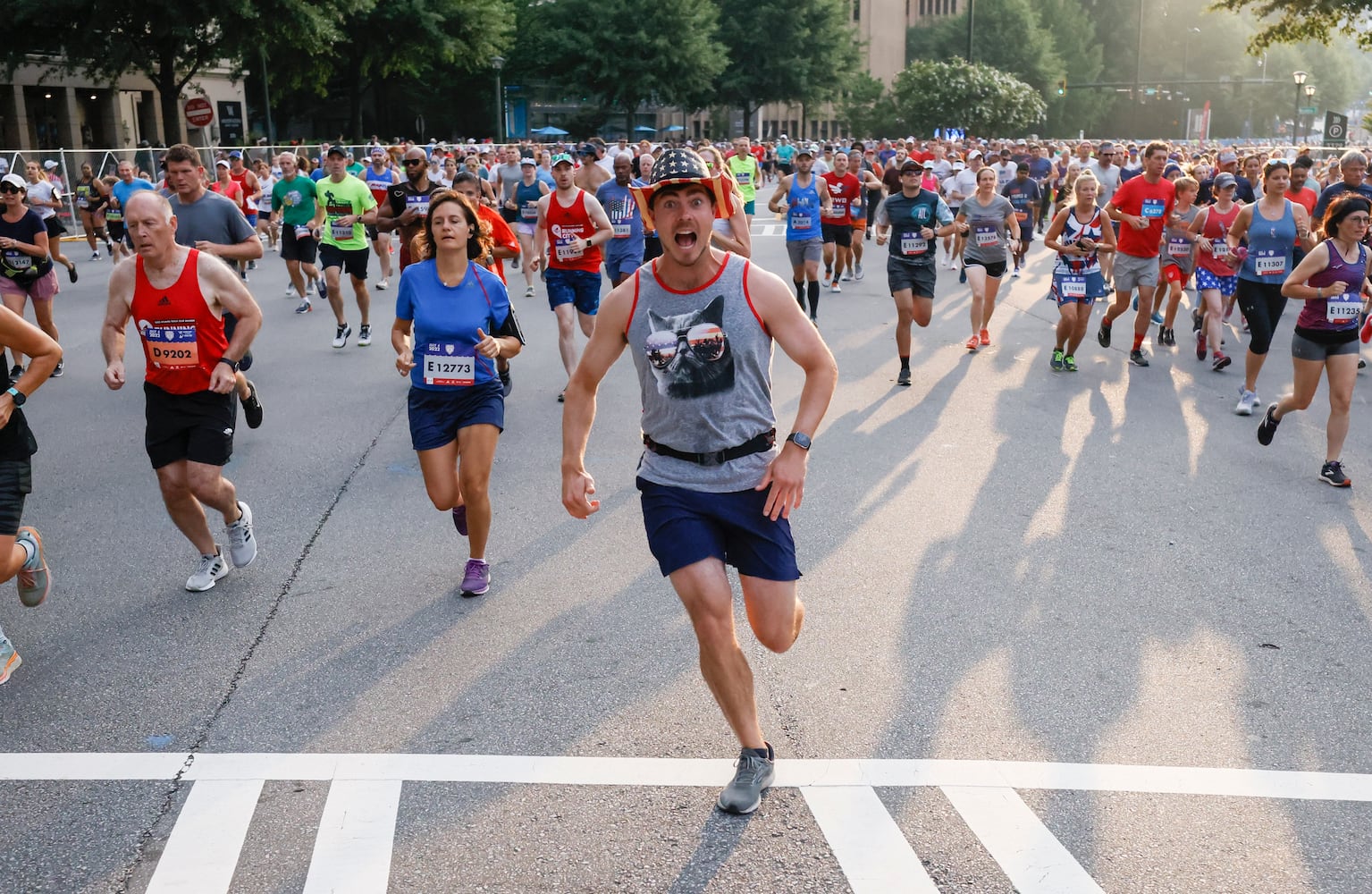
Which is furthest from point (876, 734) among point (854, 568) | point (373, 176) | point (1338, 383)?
point (373, 176)

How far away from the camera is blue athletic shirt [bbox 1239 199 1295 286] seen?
32.5ft

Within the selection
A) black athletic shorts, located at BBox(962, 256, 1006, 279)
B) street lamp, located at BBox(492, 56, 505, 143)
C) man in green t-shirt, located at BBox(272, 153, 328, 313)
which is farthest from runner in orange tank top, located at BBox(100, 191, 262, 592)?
street lamp, located at BBox(492, 56, 505, 143)

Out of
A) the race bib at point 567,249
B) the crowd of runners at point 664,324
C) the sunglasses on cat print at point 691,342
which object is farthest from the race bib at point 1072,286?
the sunglasses on cat print at point 691,342

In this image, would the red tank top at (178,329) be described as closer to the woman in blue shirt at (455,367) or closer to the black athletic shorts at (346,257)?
the woman in blue shirt at (455,367)

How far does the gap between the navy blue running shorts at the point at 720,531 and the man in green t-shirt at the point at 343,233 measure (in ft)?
33.1

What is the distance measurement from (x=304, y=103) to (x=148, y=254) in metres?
69.9

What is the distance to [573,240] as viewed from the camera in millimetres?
10914

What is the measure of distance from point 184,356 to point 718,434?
305 centimetres

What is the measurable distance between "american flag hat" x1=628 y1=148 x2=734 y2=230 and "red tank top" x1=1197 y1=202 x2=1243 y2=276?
375 inches

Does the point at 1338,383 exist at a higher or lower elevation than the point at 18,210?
lower

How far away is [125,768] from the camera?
4.30 m

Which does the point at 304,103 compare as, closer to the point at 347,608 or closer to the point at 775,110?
the point at 775,110

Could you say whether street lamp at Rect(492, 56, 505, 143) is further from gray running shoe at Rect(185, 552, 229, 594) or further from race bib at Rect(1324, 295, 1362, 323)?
gray running shoe at Rect(185, 552, 229, 594)

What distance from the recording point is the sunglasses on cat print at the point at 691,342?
3.89 m
